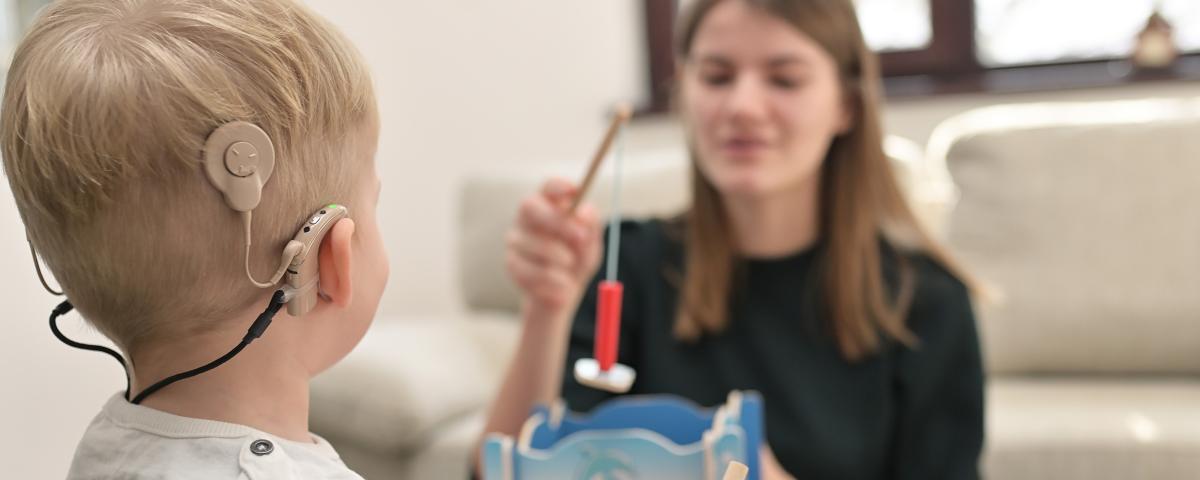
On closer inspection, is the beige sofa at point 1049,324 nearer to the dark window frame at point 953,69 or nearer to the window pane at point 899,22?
the dark window frame at point 953,69

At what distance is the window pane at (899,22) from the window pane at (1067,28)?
0.14 m

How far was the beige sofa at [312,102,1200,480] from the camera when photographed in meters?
1.74

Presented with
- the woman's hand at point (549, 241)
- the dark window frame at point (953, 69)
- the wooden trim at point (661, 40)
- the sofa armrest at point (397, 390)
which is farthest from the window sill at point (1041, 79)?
the woman's hand at point (549, 241)

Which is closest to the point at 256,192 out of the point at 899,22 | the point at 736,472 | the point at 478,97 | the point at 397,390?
the point at 736,472

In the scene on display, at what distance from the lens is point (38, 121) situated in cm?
48

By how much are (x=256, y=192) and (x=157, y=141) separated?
0.14 ft

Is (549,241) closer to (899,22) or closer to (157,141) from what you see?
(157,141)

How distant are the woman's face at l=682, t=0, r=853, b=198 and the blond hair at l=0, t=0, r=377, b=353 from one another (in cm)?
82

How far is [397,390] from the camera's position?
1834mm

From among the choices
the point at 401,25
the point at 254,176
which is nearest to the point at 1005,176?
the point at 401,25

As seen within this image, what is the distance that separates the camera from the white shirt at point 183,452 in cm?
49

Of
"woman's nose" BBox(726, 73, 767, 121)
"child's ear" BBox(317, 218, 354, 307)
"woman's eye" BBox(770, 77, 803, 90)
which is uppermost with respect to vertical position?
"woman's eye" BBox(770, 77, 803, 90)

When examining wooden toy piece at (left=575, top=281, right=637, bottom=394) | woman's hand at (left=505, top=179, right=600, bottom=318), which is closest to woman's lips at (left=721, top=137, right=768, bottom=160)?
woman's hand at (left=505, top=179, right=600, bottom=318)

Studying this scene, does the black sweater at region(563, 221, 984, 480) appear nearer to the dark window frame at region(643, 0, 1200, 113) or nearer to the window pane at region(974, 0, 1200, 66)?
the dark window frame at region(643, 0, 1200, 113)
